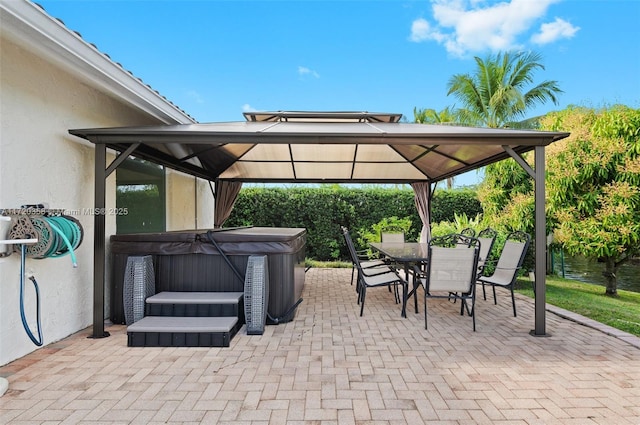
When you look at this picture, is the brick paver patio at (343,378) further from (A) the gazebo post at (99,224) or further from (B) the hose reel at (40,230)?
(B) the hose reel at (40,230)

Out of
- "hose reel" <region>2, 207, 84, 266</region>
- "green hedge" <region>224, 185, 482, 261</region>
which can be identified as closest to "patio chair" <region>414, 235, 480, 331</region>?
"hose reel" <region>2, 207, 84, 266</region>

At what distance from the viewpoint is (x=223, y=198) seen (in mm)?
8617

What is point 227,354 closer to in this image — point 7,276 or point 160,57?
point 7,276

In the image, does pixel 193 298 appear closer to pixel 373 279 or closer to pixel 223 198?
pixel 373 279

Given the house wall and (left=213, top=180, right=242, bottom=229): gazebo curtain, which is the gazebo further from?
the house wall

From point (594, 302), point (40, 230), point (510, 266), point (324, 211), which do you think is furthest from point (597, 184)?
point (40, 230)

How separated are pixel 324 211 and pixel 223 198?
286 cm

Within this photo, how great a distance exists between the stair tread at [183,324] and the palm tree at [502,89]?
51.7 feet

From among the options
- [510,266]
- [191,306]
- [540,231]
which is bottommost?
[191,306]

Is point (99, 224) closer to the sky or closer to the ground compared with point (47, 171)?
closer to the ground

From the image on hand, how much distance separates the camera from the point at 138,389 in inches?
103

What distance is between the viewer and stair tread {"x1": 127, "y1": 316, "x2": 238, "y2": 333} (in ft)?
11.4

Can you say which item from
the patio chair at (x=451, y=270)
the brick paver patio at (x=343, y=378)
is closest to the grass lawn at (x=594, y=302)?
the brick paver patio at (x=343, y=378)

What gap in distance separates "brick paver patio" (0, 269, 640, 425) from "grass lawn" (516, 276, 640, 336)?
69cm
